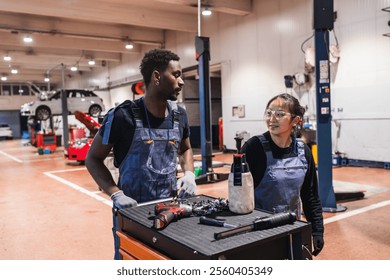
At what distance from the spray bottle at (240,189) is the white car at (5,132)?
26.6 meters

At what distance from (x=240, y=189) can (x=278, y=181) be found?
0.52 metres

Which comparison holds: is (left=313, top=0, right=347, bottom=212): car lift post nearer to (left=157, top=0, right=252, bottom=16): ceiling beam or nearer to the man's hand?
the man's hand

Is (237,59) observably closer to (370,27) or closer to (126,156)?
(370,27)

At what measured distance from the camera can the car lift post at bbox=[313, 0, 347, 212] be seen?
4250mm

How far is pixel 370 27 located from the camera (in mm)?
7457

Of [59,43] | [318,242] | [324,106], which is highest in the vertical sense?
[59,43]

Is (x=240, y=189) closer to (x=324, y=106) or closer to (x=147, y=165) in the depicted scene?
(x=147, y=165)

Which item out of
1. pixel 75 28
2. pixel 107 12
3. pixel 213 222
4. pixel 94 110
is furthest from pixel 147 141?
pixel 94 110

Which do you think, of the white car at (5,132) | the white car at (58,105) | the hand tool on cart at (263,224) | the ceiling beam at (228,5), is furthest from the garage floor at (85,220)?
the white car at (5,132)

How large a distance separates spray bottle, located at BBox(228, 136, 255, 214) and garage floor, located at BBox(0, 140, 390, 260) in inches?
78.1

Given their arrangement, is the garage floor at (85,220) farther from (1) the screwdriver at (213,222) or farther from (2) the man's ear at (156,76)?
(1) the screwdriver at (213,222)

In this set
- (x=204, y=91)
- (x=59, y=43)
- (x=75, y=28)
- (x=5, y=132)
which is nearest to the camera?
(x=204, y=91)

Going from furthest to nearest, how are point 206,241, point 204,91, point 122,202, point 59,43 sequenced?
point 59,43, point 204,91, point 122,202, point 206,241

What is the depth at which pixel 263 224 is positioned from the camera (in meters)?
1.16
